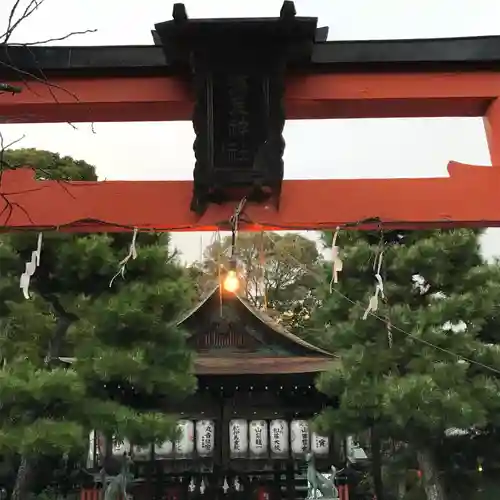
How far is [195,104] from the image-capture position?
4141 mm

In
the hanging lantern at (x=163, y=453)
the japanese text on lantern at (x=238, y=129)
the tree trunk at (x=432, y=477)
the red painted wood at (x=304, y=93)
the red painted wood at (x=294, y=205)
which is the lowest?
the tree trunk at (x=432, y=477)

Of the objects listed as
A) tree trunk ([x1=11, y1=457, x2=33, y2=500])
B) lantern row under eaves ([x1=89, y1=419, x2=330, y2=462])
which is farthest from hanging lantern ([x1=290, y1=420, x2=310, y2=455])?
tree trunk ([x1=11, y1=457, x2=33, y2=500])

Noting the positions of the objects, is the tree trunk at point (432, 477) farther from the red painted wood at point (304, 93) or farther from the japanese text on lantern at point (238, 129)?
the japanese text on lantern at point (238, 129)

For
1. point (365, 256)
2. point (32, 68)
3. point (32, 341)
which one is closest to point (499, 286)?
point (365, 256)

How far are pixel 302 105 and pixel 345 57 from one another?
41cm

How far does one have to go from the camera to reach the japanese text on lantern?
4.14 meters

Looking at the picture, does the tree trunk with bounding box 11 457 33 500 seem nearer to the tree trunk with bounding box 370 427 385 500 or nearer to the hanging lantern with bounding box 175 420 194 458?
the hanging lantern with bounding box 175 420 194 458

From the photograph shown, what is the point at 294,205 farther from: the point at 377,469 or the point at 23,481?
the point at 377,469

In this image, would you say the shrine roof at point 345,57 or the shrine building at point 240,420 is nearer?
the shrine roof at point 345,57

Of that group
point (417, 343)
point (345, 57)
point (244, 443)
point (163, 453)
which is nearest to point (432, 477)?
point (417, 343)

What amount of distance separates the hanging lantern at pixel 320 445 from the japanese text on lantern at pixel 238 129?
8638 millimetres

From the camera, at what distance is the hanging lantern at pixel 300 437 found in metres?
11.9

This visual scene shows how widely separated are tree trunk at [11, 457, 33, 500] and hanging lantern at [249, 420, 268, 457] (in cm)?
377

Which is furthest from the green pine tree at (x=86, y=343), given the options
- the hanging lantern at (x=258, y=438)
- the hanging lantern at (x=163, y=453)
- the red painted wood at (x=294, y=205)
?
the red painted wood at (x=294, y=205)
